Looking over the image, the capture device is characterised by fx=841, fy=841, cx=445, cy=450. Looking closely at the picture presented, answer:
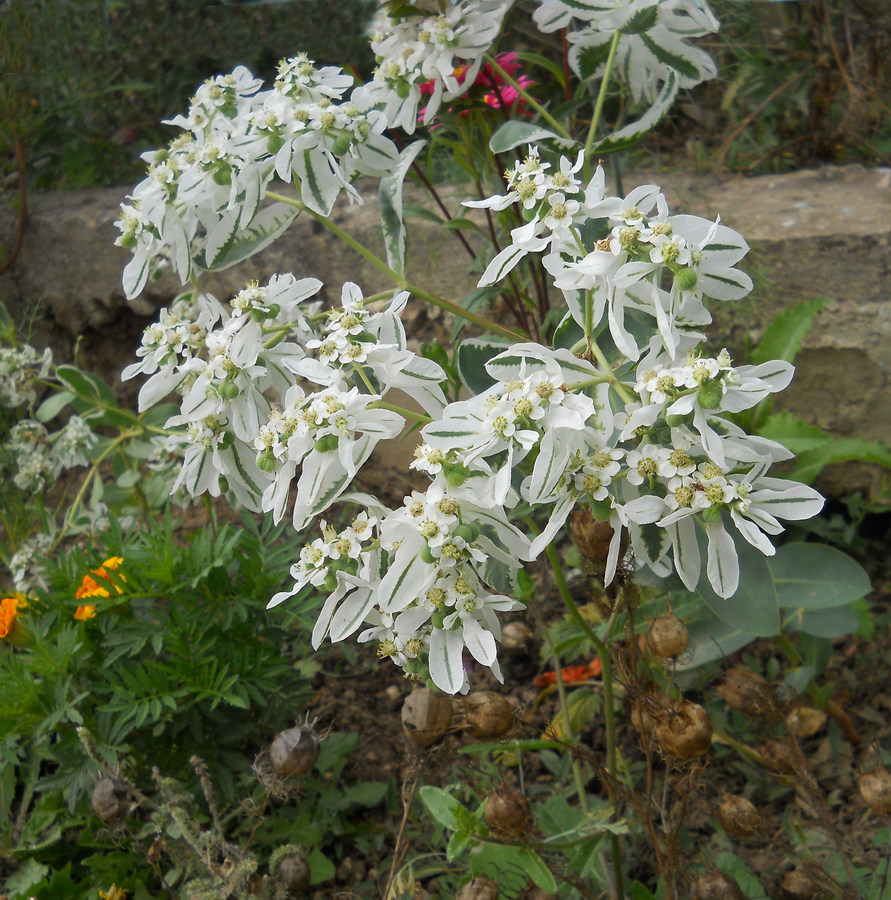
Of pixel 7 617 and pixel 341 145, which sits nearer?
pixel 341 145

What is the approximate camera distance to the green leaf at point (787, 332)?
1.59 metres

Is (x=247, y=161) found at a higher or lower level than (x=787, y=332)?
higher

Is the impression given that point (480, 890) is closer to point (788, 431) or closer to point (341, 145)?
point (341, 145)

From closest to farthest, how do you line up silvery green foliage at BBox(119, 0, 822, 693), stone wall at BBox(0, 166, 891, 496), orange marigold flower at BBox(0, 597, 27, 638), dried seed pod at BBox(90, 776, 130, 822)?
silvery green foliage at BBox(119, 0, 822, 693) < dried seed pod at BBox(90, 776, 130, 822) < orange marigold flower at BBox(0, 597, 27, 638) < stone wall at BBox(0, 166, 891, 496)

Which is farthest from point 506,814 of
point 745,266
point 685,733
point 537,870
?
point 745,266

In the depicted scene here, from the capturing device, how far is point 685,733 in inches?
33.5

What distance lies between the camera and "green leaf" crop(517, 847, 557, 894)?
35.9 inches

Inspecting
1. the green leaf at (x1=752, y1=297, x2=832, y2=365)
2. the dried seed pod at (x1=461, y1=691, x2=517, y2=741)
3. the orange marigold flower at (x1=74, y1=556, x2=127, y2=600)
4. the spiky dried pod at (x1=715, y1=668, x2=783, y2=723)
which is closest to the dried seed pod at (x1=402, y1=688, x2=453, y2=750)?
the dried seed pod at (x1=461, y1=691, x2=517, y2=741)

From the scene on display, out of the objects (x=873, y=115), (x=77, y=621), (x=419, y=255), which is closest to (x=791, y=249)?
(x=873, y=115)

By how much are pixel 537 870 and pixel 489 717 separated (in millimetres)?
191

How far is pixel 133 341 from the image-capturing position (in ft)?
8.12

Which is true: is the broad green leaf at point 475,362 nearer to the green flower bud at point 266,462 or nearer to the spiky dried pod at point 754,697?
the green flower bud at point 266,462

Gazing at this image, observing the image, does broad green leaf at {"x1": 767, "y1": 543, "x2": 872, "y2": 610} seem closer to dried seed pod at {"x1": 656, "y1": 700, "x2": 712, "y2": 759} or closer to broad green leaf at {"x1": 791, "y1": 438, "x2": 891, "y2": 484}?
broad green leaf at {"x1": 791, "y1": 438, "x2": 891, "y2": 484}

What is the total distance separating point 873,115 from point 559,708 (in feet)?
5.62
